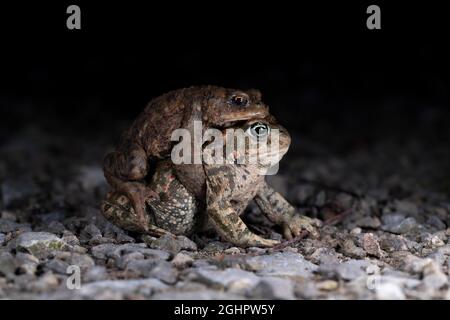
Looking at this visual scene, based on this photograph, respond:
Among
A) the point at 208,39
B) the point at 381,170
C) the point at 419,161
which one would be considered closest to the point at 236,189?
the point at 381,170

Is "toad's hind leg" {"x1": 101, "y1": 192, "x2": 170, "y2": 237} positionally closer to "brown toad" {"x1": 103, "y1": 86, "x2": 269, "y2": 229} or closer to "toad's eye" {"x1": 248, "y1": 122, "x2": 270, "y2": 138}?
"brown toad" {"x1": 103, "y1": 86, "x2": 269, "y2": 229}

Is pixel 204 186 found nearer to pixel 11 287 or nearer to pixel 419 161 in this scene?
pixel 11 287

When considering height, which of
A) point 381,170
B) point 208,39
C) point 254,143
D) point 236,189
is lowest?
point 381,170

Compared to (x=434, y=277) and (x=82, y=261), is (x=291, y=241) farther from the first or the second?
(x=82, y=261)

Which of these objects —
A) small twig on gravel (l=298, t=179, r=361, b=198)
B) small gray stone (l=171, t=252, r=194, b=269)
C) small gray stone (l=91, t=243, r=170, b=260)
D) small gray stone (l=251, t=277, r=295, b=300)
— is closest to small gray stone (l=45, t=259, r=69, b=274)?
small gray stone (l=91, t=243, r=170, b=260)
